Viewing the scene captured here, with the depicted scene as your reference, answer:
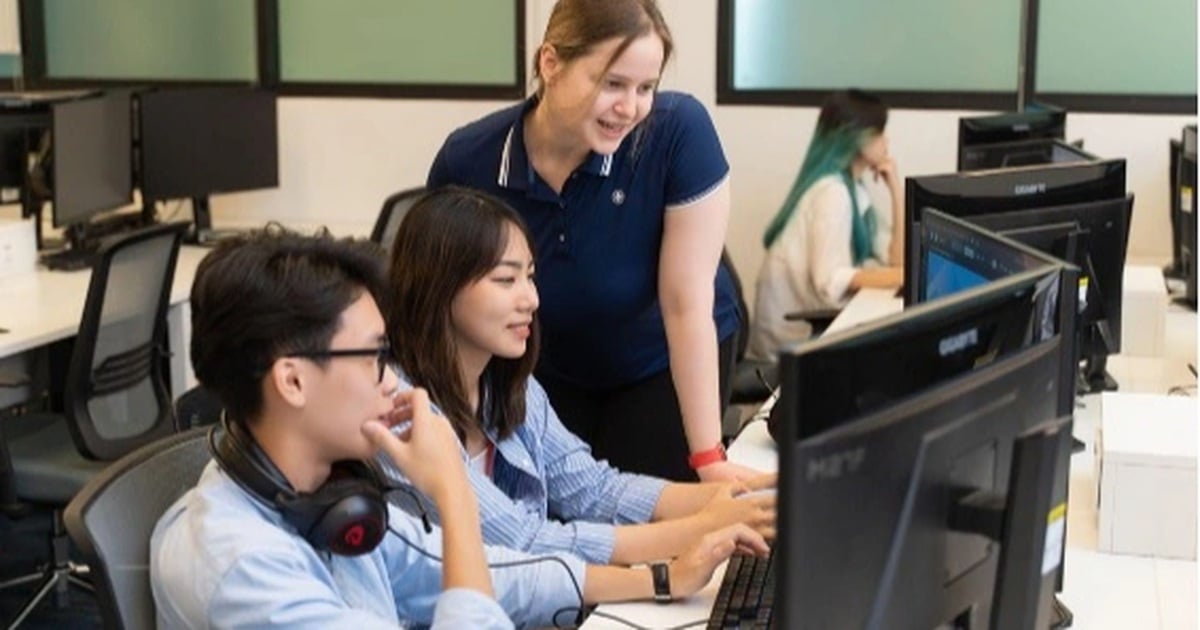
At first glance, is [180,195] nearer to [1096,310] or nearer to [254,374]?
[1096,310]

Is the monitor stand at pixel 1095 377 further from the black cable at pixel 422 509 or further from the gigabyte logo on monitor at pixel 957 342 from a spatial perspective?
the gigabyte logo on monitor at pixel 957 342

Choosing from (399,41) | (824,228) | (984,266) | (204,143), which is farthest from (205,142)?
(984,266)

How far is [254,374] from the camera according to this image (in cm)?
167

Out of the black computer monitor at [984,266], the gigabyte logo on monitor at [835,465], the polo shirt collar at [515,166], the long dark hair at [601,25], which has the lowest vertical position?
the gigabyte logo on monitor at [835,465]

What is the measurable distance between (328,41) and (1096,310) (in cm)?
350

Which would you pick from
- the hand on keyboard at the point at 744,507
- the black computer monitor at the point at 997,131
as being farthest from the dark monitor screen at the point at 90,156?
the hand on keyboard at the point at 744,507

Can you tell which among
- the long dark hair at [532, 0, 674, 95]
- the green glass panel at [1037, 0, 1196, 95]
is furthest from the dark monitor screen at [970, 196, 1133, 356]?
the green glass panel at [1037, 0, 1196, 95]

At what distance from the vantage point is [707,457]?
255 cm

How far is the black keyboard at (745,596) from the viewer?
1.91 meters

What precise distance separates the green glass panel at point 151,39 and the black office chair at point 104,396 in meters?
2.05

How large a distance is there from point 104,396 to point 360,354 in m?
2.23

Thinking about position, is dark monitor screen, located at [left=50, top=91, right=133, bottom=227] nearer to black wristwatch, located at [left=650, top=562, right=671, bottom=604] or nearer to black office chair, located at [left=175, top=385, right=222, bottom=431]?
black office chair, located at [left=175, top=385, right=222, bottom=431]

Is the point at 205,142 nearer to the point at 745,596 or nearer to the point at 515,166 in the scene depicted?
the point at 515,166

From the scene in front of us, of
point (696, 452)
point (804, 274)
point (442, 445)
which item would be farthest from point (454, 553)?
point (804, 274)
